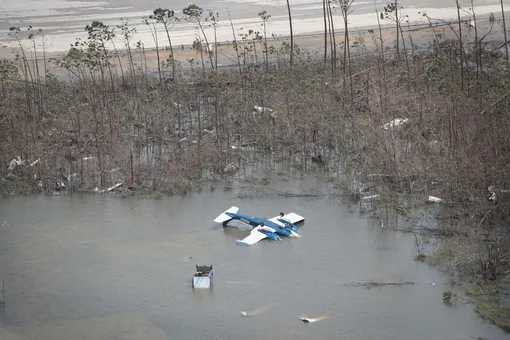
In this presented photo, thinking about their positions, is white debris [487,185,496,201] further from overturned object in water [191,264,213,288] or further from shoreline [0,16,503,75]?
shoreline [0,16,503,75]

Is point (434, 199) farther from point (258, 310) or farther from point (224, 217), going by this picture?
point (258, 310)

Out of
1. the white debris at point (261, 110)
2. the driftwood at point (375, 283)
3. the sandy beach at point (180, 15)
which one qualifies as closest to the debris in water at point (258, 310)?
the driftwood at point (375, 283)

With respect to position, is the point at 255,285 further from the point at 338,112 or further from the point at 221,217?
the point at 338,112

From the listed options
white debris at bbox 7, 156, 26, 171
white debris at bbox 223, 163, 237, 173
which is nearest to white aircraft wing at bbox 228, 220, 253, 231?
white debris at bbox 223, 163, 237, 173

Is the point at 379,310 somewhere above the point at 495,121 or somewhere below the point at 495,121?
below

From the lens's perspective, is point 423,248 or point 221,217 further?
point 221,217

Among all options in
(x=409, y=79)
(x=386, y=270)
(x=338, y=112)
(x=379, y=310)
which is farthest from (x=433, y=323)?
(x=409, y=79)

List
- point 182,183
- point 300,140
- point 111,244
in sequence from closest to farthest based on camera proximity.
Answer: point 111,244
point 182,183
point 300,140

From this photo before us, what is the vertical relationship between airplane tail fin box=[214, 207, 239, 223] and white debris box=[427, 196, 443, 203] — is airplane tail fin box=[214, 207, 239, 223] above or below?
above
